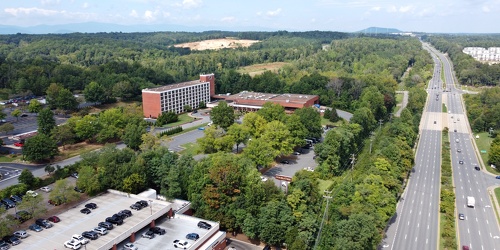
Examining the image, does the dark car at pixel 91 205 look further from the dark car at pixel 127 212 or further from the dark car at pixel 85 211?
the dark car at pixel 127 212

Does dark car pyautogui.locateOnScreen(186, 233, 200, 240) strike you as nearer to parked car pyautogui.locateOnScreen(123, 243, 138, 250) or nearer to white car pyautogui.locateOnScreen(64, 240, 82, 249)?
parked car pyautogui.locateOnScreen(123, 243, 138, 250)

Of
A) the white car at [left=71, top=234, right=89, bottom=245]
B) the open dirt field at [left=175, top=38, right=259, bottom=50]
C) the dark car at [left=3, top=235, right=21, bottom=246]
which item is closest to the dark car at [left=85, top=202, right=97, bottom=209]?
the white car at [left=71, top=234, right=89, bottom=245]

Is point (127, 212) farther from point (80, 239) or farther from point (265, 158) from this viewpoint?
point (265, 158)

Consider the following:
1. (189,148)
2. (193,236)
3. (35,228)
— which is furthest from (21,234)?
(189,148)

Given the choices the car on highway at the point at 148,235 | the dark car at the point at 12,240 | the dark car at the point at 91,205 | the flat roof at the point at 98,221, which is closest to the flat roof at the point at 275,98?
the flat roof at the point at 98,221

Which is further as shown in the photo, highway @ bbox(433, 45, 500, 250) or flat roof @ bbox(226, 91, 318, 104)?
flat roof @ bbox(226, 91, 318, 104)

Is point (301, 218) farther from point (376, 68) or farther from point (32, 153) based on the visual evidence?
point (376, 68)
